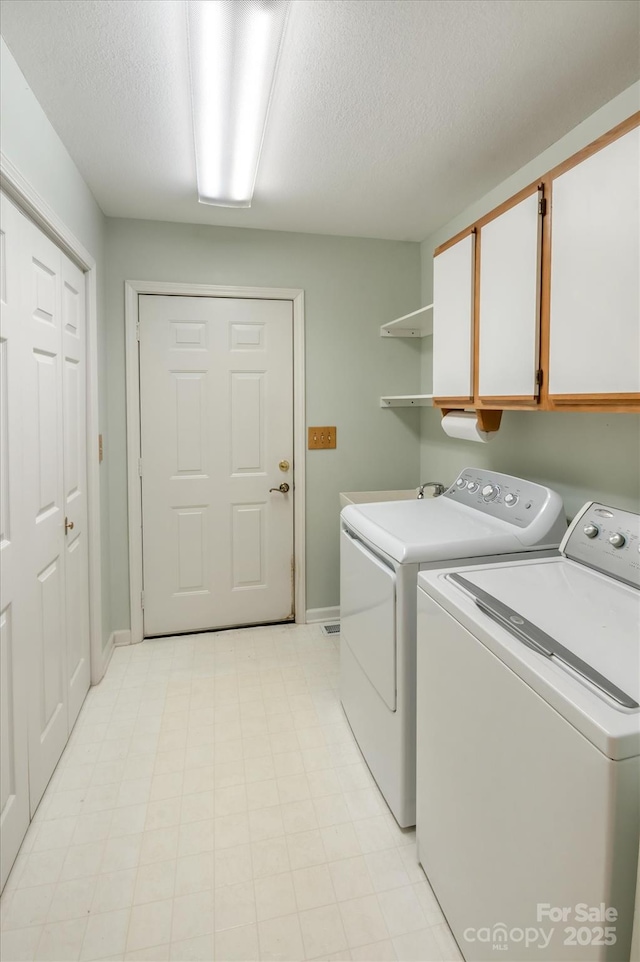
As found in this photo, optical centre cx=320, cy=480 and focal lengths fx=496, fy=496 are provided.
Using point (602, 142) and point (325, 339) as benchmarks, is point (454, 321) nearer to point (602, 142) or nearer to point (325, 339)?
point (602, 142)

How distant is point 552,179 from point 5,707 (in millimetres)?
2216

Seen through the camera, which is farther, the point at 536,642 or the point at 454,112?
the point at 454,112

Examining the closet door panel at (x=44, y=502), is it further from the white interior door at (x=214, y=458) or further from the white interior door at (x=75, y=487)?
the white interior door at (x=214, y=458)

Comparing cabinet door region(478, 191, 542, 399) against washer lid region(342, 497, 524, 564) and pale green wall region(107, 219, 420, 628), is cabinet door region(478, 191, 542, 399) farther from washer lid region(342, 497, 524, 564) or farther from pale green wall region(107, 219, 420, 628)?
pale green wall region(107, 219, 420, 628)

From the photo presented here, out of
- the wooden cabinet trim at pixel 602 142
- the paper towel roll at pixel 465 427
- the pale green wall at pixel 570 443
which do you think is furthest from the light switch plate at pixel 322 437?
the wooden cabinet trim at pixel 602 142

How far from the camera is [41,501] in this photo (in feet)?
5.75

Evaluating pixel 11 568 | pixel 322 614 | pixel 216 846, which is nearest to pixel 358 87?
pixel 11 568

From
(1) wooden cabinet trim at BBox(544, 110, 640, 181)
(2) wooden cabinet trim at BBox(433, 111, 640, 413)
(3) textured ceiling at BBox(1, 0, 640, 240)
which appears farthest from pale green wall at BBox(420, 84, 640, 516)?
(1) wooden cabinet trim at BBox(544, 110, 640, 181)

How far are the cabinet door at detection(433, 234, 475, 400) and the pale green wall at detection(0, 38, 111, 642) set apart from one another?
1512mm

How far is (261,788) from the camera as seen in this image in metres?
1.80

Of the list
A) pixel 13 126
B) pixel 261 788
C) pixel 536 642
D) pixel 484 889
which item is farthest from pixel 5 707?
pixel 13 126

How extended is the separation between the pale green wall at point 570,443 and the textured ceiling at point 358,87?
57 mm

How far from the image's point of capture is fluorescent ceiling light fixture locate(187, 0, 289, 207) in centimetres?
121

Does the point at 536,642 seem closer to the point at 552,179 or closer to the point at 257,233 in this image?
the point at 552,179
